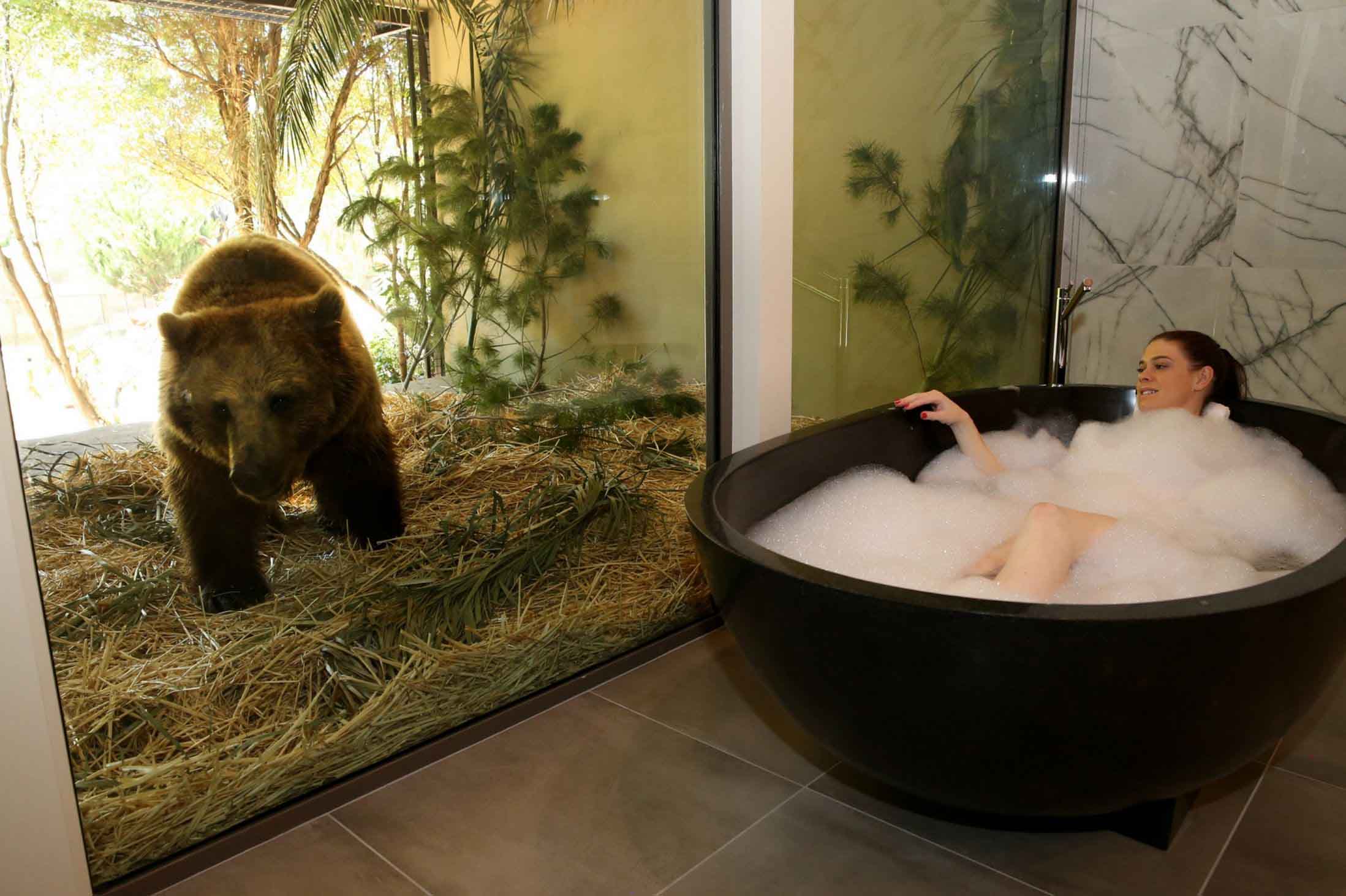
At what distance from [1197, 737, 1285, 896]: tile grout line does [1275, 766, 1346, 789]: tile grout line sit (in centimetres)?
2

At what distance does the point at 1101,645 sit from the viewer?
3.77ft

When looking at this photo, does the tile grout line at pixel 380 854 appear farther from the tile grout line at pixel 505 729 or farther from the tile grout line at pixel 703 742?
the tile grout line at pixel 703 742

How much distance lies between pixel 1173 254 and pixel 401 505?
3.01m

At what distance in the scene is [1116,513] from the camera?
212 cm

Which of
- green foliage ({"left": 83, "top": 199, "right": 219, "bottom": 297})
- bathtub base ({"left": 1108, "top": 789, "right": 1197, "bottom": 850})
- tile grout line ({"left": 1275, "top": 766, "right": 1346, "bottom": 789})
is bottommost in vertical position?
tile grout line ({"left": 1275, "top": 766, "right": 1346, "bottom": 789})

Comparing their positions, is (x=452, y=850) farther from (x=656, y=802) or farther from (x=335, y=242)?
(x=335, y=242)

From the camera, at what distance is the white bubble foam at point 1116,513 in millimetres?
1662

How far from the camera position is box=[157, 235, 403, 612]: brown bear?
1.54 meters

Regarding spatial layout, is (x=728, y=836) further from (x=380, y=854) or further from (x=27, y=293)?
(x=27, y=293)

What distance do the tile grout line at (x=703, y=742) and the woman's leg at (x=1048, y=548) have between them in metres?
0.54

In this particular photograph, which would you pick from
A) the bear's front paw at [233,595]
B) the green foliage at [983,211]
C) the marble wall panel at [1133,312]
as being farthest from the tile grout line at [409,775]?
the marble wall panel at [1133,312]

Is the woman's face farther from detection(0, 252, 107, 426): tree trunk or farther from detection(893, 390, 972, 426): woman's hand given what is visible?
detection(0, 252, 107, 426): tree trunk

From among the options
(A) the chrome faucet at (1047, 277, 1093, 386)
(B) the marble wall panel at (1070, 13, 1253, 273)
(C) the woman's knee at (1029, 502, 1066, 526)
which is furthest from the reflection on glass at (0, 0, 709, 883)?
(B) the marble wall panel at (1070, 13, 1253, 273)

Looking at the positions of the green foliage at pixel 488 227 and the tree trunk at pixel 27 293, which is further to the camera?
the green foliage at pixel 488 227
